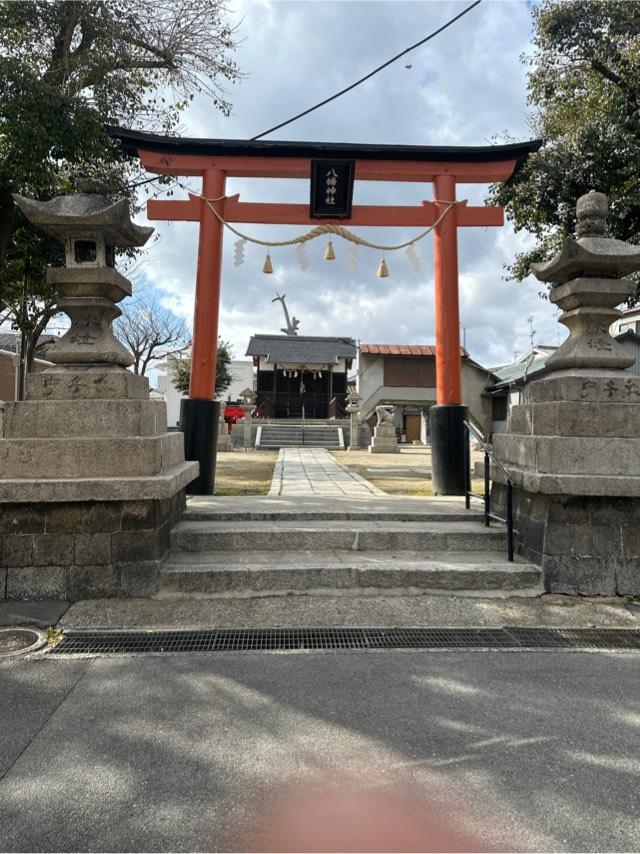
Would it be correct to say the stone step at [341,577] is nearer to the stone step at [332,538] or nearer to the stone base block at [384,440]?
the stone step at [332,538]

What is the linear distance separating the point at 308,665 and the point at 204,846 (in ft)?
4.47

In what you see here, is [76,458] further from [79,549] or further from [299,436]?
[299,436]

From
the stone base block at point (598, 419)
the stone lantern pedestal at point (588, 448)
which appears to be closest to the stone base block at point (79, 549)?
the stone lantern pedestal at point (588, 448)

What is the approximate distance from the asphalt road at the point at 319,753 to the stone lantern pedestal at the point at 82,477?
3.38ft

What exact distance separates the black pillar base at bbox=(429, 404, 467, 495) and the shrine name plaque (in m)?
3.48

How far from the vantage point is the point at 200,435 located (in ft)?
22.0

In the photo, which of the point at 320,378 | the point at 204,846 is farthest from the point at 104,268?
the point at 320,378

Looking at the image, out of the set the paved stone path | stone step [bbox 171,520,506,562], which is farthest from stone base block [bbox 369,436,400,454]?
stone step [bbox 171,520,506,562]

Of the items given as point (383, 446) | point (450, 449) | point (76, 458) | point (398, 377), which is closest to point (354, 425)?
point (383, 446)

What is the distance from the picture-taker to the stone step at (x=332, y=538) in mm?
4779

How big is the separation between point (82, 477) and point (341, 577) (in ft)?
7.64

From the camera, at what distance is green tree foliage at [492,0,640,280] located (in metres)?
8.47

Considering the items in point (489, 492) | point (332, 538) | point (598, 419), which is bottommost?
point (332, 538)

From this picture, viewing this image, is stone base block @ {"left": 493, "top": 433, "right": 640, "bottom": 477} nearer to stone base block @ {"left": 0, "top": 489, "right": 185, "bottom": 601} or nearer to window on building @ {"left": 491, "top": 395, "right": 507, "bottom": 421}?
stone base block @ {"left": 0, "top": 489, "right": 185, "bottom": 601}
